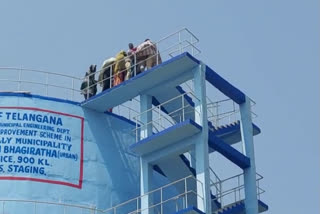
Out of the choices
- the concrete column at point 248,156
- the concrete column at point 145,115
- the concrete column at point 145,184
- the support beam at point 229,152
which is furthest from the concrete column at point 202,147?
the concrete column at point 248,156

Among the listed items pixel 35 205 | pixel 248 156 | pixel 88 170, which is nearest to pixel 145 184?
pixel 88 170

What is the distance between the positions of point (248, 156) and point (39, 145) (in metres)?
6.92

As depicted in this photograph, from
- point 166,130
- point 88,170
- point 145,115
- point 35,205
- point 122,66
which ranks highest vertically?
point 122,66

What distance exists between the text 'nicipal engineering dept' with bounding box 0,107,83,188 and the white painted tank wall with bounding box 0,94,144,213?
0.11 feet

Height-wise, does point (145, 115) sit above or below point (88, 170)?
above

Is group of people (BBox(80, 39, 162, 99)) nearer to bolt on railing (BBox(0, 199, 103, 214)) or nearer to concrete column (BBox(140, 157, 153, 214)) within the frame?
concrete column (BBox(140, 157, 153, 214))

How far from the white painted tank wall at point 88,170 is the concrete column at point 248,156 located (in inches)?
147

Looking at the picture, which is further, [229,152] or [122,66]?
[122,66]

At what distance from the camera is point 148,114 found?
31.1 metres

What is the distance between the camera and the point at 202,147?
28.8 metres

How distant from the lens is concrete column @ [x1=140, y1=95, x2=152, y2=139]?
30.6 metres

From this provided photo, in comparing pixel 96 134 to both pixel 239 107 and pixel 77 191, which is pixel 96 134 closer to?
pixel 77 191

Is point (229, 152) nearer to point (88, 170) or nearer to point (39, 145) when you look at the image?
point (88, 170)

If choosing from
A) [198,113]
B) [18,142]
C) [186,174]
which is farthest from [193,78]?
[18,142]
